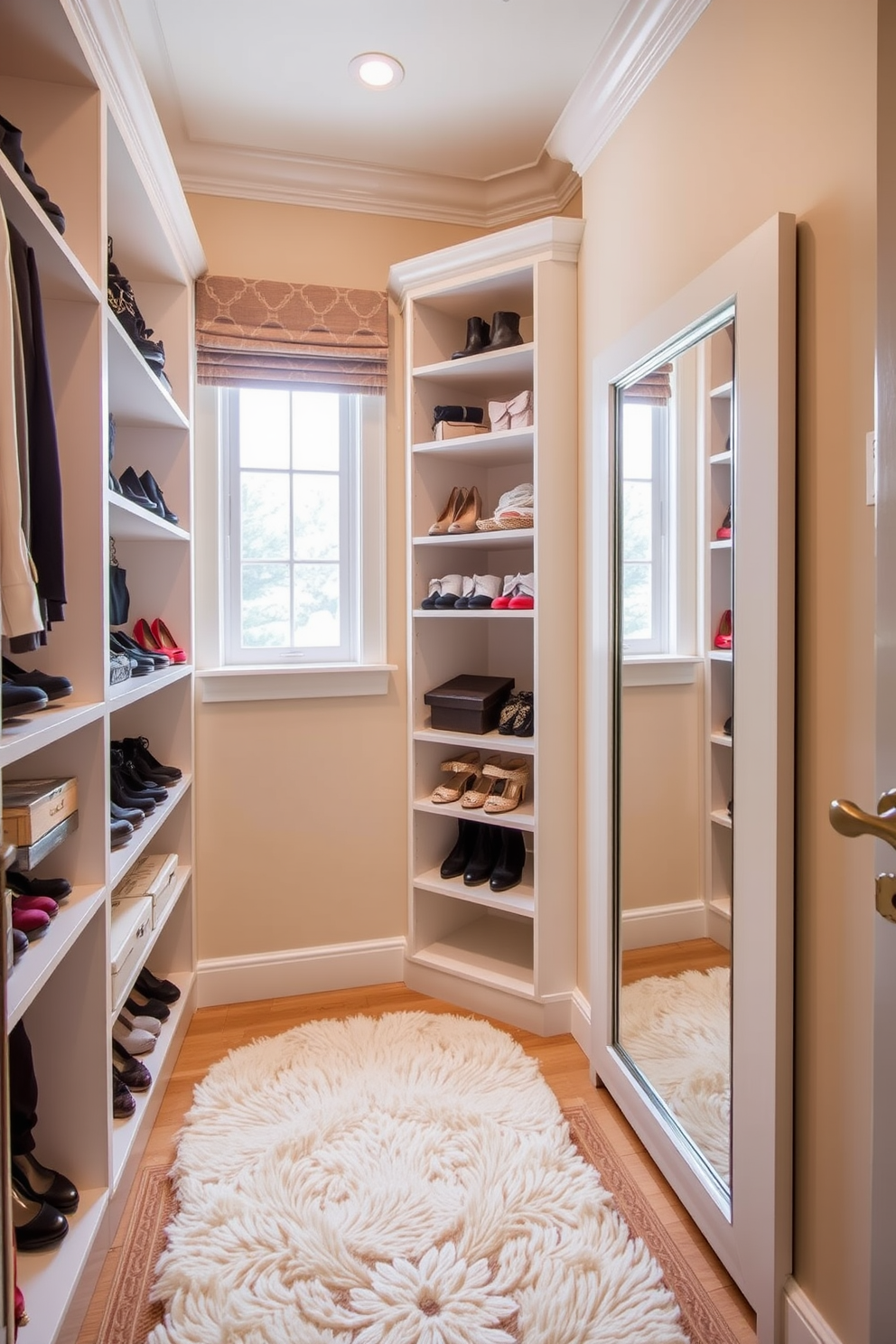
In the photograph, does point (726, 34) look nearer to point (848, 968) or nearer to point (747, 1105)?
point (848, 968)

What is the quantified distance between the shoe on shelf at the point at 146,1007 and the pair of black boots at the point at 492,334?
2.17m

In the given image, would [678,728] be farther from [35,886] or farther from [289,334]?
[289,334]

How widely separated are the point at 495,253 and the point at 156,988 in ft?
7.89

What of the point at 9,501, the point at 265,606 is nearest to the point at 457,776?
the point at 265,606

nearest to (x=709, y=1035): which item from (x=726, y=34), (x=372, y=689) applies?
(x=372, y=689)

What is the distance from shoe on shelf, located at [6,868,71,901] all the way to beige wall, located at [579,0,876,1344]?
4.24ft

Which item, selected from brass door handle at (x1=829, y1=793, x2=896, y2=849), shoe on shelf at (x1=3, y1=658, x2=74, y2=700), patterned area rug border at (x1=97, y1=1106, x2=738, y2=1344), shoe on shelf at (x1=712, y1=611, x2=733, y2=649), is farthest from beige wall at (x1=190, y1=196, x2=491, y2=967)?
brass door handle at (x1=829, y1=793, x2=896, y2=849)

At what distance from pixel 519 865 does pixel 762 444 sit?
162 centimetres

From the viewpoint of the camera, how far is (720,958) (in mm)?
1406

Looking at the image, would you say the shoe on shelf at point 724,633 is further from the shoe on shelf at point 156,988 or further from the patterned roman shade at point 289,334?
the shoe on shelf at point 156,988

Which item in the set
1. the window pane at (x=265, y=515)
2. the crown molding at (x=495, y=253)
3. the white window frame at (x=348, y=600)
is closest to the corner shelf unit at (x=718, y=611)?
the crown molding at (x=495, y=253)

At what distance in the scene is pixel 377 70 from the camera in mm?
1894

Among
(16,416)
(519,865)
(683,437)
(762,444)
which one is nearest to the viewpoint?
(16,416)

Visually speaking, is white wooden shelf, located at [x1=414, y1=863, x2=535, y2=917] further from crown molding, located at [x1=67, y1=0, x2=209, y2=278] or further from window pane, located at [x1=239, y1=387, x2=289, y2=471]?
crown molding, located at [x1=67, y1=0, x2=209, y2=278]
